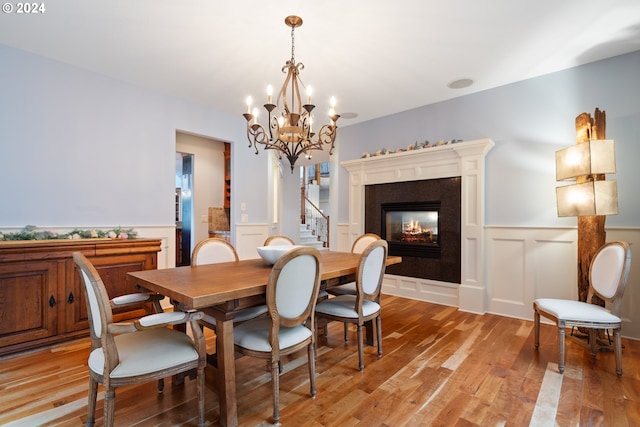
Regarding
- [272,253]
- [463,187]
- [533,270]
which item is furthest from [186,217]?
[533,270]

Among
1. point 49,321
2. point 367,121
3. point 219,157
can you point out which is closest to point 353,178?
point 367,121

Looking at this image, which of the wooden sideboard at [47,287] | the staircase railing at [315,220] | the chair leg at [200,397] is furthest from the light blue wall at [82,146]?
the staircase railing at [315,220]

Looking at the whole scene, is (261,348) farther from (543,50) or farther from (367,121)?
(367,121)

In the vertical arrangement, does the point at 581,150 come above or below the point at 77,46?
below

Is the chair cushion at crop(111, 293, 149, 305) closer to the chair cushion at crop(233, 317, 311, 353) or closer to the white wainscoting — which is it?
the chair cushion at crop(233, 317, 311, 353)

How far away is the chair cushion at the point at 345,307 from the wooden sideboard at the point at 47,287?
1829 millimetres

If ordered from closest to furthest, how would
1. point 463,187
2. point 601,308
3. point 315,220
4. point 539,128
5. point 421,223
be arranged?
Answer: point 601,308, point 539,128, point 463,187, point 421,223, point 315,220

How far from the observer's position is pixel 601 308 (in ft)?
7.82

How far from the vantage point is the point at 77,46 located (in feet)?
9.09

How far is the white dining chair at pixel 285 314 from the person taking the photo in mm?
1628

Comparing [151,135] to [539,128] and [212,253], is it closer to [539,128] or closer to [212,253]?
[212,253]

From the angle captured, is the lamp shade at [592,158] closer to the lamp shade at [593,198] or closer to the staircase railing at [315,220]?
the lamp shade at [593,198]

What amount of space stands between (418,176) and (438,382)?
2.80m

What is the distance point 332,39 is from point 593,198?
2.65 meters
